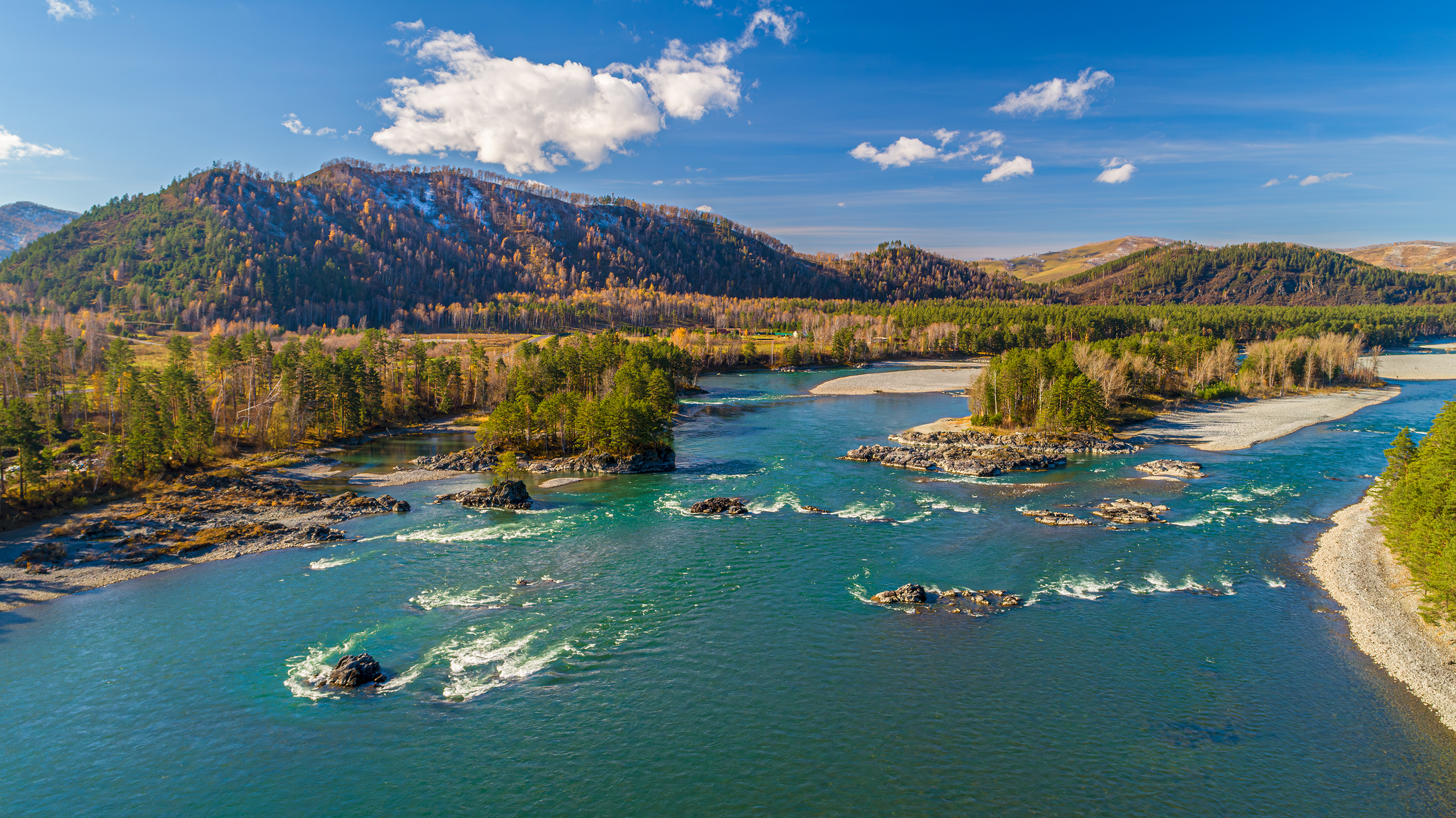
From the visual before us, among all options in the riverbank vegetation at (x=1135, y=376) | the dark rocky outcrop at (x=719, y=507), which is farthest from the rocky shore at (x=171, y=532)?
the riverbank vegetation at (x=1135, y=376)

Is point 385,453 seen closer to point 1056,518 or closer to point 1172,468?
point 1056,518

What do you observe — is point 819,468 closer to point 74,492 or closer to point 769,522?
point 769,522

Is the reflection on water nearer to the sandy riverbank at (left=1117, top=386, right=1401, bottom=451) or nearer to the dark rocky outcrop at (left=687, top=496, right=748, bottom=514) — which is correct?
the dark rocky outcrop at (left=687, top=496, right=748, bottom=514)

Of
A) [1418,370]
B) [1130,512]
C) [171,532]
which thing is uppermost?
[1418,370]

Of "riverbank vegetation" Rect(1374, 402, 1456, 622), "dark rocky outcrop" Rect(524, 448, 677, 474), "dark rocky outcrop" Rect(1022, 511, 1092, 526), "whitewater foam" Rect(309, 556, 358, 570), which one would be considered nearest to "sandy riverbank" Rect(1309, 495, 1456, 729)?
"riverbank vegetation" Rect(1374, 402, 1456, 622)

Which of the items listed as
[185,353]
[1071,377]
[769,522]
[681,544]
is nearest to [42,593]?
[681,544]

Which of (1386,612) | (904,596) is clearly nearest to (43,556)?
(904,596)

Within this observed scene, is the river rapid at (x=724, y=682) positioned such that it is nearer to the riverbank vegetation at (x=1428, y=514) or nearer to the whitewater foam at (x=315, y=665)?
the whitewater foam at (x=315, y=665)
